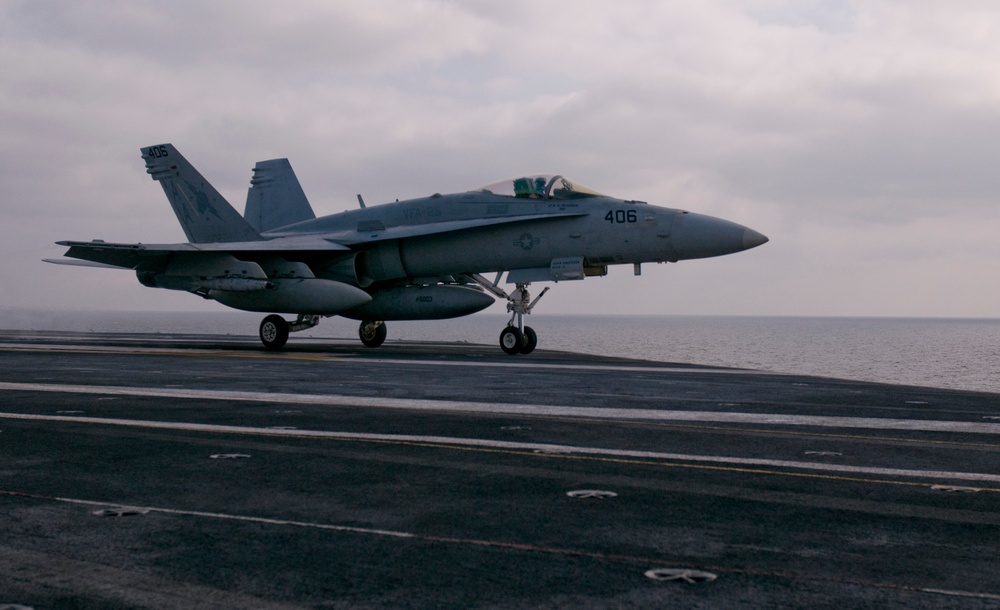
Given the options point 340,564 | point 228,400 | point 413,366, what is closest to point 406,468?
point 340,564

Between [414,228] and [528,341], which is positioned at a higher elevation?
[414,228]

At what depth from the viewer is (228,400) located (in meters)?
11.0

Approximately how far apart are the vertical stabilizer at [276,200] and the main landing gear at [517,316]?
356 inches

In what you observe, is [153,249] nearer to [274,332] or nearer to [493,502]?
[274,332]

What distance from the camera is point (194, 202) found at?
2689cm

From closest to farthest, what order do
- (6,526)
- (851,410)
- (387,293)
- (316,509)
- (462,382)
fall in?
(6,526) < (316,509) < (851,410) < (462,382) < (387,293)

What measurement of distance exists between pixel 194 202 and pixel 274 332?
6.00 m

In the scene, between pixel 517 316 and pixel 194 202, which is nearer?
pixel 517 316

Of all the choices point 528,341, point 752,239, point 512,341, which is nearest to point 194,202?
point 512,341

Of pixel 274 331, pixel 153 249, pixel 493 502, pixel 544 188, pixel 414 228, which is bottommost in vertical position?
pixel 493 502

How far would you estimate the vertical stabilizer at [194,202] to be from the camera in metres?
26.7

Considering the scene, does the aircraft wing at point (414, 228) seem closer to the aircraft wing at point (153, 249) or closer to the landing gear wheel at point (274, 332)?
the aircraft wing at point (153, 249)

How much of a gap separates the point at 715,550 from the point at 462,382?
9777 millimetres

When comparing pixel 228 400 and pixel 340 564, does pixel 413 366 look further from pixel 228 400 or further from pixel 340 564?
pixel 340 564
